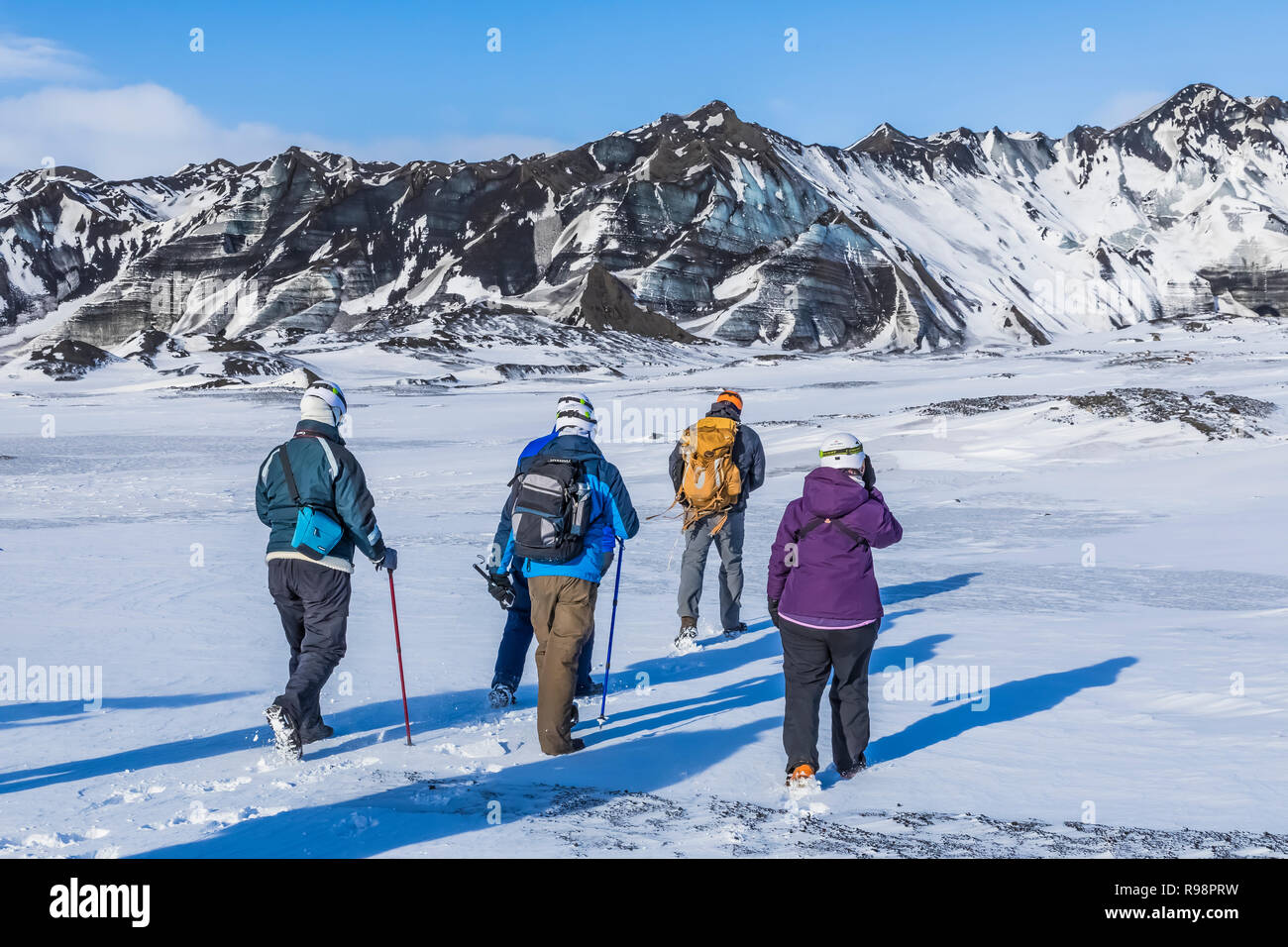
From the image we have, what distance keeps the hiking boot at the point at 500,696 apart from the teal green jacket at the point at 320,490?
1370 mm

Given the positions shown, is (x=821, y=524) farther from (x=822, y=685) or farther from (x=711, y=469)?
(x=711, y=469)


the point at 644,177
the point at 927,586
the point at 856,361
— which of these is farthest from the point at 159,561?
the point at 644,177

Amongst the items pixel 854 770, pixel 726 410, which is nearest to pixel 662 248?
pixel 726 410

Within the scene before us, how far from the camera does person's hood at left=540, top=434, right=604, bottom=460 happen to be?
5336mm

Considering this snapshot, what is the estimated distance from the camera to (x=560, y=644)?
528 cm

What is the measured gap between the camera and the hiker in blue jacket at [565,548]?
5.20 m

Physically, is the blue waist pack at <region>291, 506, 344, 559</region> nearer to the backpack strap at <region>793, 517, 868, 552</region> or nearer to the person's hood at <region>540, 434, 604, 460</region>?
the person's hood at <region>540, 434, 604, 460</region>

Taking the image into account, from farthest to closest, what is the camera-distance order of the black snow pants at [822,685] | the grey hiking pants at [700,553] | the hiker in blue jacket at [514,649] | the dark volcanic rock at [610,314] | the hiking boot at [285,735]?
the dark volcanic rock at [610,314]
the grey hiking pants at [700,553]
the hiker in blue jacket at [514,649]
the hiking boot at [285,735]
the black snow pants at [822,685]

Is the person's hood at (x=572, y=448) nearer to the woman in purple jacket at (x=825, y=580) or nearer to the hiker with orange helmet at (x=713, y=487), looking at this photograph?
the woman in purple jacket at (x=825, y=580)

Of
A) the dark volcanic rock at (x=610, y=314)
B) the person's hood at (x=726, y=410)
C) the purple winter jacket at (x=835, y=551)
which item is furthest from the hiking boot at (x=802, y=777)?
the dark volcanic rock at (x=610, y=314)

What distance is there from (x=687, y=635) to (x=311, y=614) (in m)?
3.39

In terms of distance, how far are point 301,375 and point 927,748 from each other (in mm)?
49269
